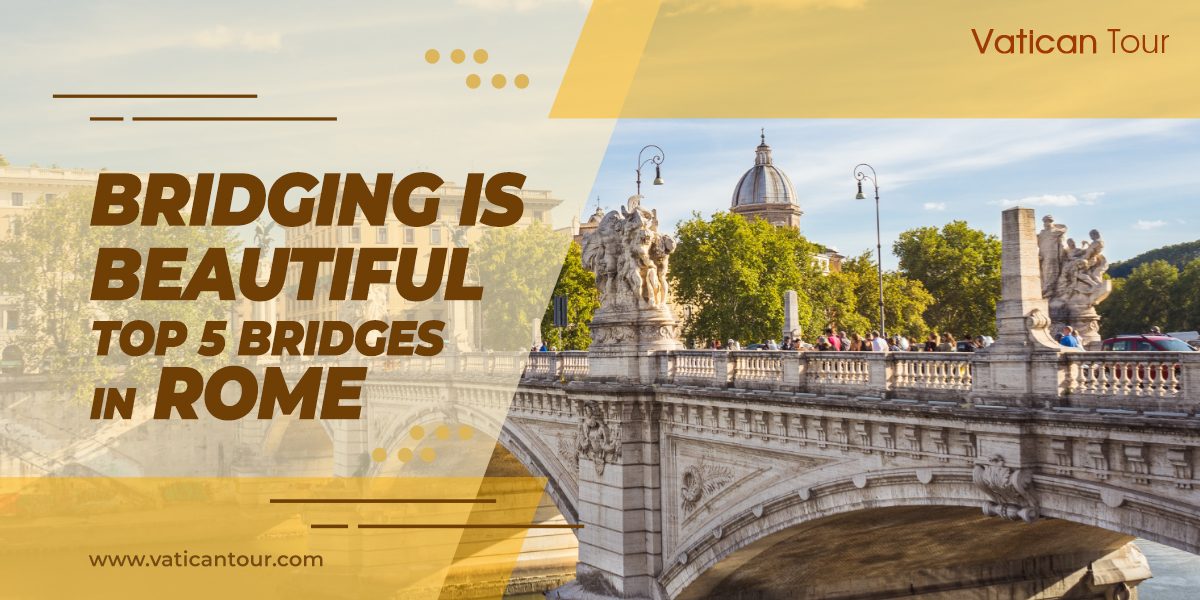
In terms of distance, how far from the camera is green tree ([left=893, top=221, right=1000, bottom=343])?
203ft

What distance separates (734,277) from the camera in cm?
5512

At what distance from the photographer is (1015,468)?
15539 mm

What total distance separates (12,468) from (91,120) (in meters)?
46.2

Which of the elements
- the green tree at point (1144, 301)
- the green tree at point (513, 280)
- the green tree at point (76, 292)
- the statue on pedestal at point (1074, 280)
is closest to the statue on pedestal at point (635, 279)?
the statue on pedestal at point (1074, 280)

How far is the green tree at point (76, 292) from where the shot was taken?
192ft

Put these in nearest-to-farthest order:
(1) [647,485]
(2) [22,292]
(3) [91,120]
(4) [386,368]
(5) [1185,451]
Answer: (5) [1185,451]
(3) [91,120]
(1) [647,485]
(4) [386,368]
(2) [22,292]

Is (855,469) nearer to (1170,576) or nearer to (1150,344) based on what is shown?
(1150,344)

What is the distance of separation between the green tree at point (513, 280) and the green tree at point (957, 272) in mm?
19141

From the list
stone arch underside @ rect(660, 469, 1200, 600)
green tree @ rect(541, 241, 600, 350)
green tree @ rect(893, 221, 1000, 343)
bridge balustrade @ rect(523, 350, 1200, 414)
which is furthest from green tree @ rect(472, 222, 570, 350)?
bridge balustrade @ rect(523, 350, 1200, 414)

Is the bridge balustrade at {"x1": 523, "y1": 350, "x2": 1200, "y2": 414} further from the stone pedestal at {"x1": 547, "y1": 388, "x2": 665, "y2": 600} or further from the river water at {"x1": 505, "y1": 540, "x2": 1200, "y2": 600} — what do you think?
the river water at {"x1": 505, "y1": 540, "x2": 1200, "y2": 600}

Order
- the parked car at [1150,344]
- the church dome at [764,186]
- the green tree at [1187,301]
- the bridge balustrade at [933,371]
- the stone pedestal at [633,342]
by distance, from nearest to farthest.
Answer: the bridge balustrade at [933,371]
the parked car at [1150,344]
the stone pedestal at [633,342]
the green tree at [1187,301]
the church dome at [764,186]

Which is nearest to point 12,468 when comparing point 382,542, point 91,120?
point 382,542

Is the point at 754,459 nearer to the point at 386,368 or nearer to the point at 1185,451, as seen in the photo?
the point at 1185,451

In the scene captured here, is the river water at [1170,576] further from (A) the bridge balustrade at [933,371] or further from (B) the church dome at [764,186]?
(B) the church dome at [764,186]
